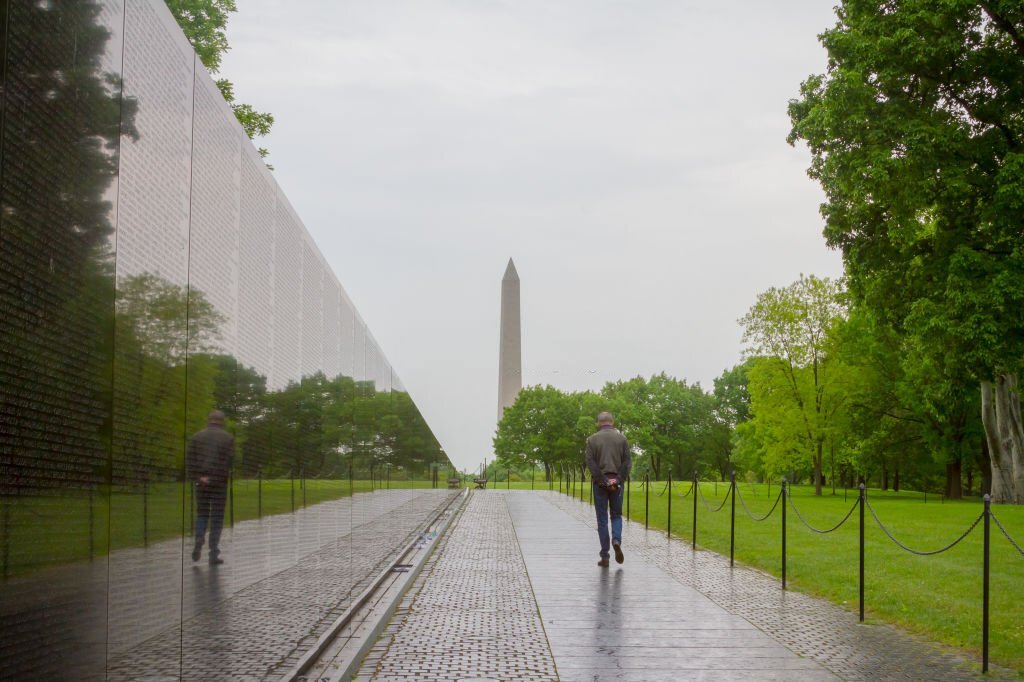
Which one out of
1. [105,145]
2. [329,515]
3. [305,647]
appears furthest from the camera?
[329,515]

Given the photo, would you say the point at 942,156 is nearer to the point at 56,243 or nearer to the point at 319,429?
the point at 319,429

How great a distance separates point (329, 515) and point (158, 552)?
399 centimetres

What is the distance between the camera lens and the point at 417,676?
6.27 metres

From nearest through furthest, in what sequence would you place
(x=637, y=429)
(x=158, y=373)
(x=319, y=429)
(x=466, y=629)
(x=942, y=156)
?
1. (x=158, y=373)
2. (x=319, y=429)
3. (x=466, y=629)
4. (x=942, y=156)
5. (x=637, y=429)

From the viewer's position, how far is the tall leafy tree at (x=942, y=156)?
751 inches

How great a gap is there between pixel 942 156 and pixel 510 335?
57.6 meters

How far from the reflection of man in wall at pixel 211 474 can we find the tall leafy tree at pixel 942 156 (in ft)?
57.0

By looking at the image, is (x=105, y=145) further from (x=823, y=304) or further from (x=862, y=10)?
(x=823, y=304)

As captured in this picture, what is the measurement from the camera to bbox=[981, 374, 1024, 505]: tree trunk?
108 feet

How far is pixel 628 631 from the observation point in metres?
8.09

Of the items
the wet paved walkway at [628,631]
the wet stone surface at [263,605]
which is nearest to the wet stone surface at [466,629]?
the wet paved walkway at [628,631]

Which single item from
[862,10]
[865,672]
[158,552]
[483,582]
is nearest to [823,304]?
[862,10]

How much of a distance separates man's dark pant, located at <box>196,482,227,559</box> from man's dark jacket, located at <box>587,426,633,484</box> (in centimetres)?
929

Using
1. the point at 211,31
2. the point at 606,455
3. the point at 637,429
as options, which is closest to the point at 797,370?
the point at 211,31
